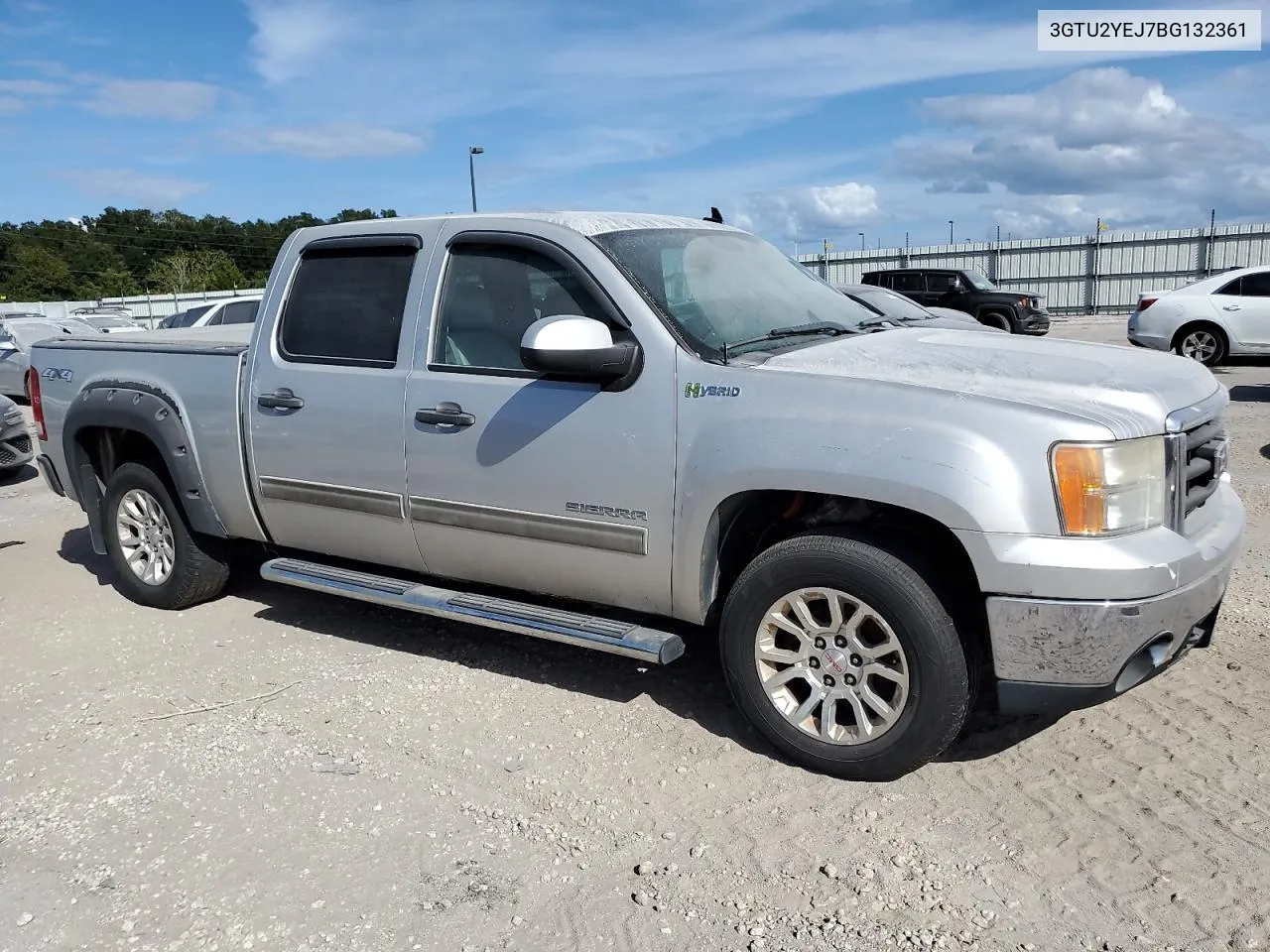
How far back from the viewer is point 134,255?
8550 centimetres

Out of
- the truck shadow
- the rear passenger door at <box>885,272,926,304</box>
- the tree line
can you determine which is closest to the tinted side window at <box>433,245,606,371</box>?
the truck shadow

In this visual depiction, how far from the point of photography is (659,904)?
2898mm

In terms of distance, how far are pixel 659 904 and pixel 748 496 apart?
1365 mm

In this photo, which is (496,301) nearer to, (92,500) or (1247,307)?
(92,500)

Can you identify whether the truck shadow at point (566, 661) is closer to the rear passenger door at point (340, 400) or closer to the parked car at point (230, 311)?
the rear passenger door at point (340, 400)

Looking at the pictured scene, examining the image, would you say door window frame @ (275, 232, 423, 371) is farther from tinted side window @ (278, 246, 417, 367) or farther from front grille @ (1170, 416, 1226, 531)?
front grille @ (1170, 416, 1226, 531)

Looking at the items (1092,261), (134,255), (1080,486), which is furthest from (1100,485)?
(134,255)

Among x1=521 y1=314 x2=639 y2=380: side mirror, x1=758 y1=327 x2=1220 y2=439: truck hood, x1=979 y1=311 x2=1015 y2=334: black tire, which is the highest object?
x1=521 y1=314 x2=639 y2=380: side mirror

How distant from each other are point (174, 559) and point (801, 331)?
3.53 meters

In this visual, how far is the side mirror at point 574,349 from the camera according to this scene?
355 centimetres

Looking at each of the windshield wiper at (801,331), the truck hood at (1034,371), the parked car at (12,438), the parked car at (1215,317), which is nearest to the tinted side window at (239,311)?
the parked car at (12,438)

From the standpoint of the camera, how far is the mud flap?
5699 mm

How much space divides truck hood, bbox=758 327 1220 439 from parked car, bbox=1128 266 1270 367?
11.7m

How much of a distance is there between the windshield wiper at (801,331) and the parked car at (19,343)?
46.6 feet
